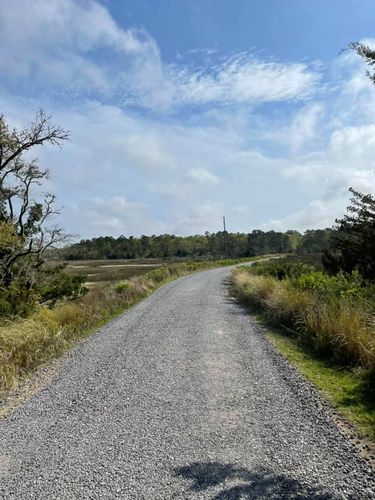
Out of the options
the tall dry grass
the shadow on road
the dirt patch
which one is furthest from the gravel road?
the tall dry grass

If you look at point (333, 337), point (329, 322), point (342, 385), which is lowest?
point (342, 385)

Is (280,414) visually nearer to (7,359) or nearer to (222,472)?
(222,472)

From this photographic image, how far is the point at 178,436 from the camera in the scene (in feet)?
15.9

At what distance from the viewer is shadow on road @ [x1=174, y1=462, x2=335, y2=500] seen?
3.56 metres

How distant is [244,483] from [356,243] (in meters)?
6.58

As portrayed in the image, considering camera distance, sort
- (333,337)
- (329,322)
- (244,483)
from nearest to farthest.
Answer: (244,483), (333,337), (329,322)

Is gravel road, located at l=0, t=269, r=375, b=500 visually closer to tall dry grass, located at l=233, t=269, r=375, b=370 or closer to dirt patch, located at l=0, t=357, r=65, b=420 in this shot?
dirt patch, located at l=0, t=357, r=65, b=420

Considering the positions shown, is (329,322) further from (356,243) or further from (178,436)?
(178,436)

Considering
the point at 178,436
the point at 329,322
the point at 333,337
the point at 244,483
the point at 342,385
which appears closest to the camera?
the point at 244,483

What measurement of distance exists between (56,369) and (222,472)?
5240mm

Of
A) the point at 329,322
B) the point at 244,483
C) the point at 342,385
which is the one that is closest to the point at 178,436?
the point at 244,483

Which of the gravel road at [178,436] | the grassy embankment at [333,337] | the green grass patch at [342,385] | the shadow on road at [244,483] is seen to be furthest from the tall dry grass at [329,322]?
the shadow on road at [244,483]

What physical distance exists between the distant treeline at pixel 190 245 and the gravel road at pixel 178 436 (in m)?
124

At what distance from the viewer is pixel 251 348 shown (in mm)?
9445
